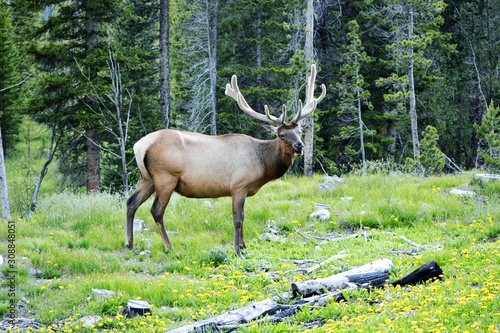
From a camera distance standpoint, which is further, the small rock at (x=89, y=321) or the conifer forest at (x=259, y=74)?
the conifer forest at (x=259, y=74)

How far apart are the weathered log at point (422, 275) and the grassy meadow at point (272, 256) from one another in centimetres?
17

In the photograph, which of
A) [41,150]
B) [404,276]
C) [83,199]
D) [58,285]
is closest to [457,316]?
[404,276]

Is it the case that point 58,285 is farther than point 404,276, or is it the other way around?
point 58,285

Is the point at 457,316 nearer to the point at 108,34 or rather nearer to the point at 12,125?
the point at 108,34

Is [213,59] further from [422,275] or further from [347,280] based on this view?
[422,275]

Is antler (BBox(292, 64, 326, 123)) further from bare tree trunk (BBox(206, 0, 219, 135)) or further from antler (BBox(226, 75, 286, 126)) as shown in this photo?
bare tree trunk (BBox(206, 0, 219, 135))

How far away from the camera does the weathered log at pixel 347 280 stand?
7191mm

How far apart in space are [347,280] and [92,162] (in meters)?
12.4

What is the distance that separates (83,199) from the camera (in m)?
13.4

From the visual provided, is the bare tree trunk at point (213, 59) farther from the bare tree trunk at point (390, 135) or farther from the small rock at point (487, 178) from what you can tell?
the small rock at point (487, 178)

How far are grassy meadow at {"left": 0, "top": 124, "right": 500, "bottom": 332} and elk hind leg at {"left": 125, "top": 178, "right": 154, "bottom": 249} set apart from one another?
0.59ft

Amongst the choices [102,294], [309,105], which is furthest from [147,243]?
[309,105]

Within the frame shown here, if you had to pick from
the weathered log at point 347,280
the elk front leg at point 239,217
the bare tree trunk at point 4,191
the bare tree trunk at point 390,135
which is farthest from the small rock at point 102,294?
the bare tree trunk at point 390,135

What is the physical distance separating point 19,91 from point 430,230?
2085 cm
